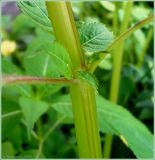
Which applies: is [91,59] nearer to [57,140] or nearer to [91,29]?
[91,29]

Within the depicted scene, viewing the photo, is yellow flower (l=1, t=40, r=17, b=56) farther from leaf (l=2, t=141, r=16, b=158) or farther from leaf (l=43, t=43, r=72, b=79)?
leaf (l=43, t=43, r=72, b=79)

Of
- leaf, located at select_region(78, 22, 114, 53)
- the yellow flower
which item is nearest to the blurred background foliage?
the yellow flower

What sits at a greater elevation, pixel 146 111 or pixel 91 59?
pixel 91 59

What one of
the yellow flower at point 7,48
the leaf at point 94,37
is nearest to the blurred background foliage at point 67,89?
the yellow flower at point 7,48

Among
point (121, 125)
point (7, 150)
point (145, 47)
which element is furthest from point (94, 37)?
point (145, 47)

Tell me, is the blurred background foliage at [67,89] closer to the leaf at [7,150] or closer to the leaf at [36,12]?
the leaf at [7,150]

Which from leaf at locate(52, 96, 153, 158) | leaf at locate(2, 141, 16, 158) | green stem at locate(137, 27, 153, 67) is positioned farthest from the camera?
green stem at locate(137, 27, 153, 67)

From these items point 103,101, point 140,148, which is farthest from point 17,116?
point 140,148
